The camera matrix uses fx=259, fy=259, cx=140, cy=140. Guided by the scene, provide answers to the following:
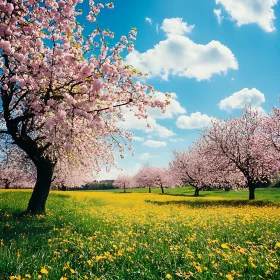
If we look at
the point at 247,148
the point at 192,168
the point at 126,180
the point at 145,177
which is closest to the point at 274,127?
the point at 247,148

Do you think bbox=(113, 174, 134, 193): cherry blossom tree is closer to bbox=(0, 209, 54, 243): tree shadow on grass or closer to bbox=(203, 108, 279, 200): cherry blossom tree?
bbox=(203, 108, 279, 200): cherry blossom tree

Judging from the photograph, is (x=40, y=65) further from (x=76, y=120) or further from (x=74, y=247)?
(x=74, y=247)

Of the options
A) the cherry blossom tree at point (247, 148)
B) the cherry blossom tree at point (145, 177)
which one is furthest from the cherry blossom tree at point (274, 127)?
the cherry blossom tree at point (145, 177)

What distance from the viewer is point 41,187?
16594 mm

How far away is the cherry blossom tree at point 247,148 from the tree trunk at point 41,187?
23124 mm

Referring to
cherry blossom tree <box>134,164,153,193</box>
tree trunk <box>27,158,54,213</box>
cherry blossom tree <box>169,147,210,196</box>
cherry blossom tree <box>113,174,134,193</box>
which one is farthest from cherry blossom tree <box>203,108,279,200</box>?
cherry blossom tree <box>113,174,134,193</box>

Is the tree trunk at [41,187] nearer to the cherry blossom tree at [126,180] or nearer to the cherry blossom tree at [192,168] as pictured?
the cherry blossom tree at [192,168]

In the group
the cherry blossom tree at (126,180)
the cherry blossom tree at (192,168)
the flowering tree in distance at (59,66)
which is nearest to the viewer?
the flowering tree in distance at (59,66)

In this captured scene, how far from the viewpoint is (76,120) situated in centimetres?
1480

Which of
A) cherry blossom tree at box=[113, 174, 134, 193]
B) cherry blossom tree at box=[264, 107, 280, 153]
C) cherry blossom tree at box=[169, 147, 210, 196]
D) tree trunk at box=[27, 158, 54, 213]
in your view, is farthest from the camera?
cherry blossom tree at box=[113, 174, 134, 193]

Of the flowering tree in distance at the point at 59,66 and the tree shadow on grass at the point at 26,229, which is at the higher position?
the flowering tree in distance at the point at 59,66

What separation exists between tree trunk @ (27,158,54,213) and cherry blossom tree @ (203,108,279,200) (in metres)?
23.1

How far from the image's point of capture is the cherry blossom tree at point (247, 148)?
105ft

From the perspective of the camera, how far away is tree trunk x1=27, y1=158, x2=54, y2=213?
16.4 meters
